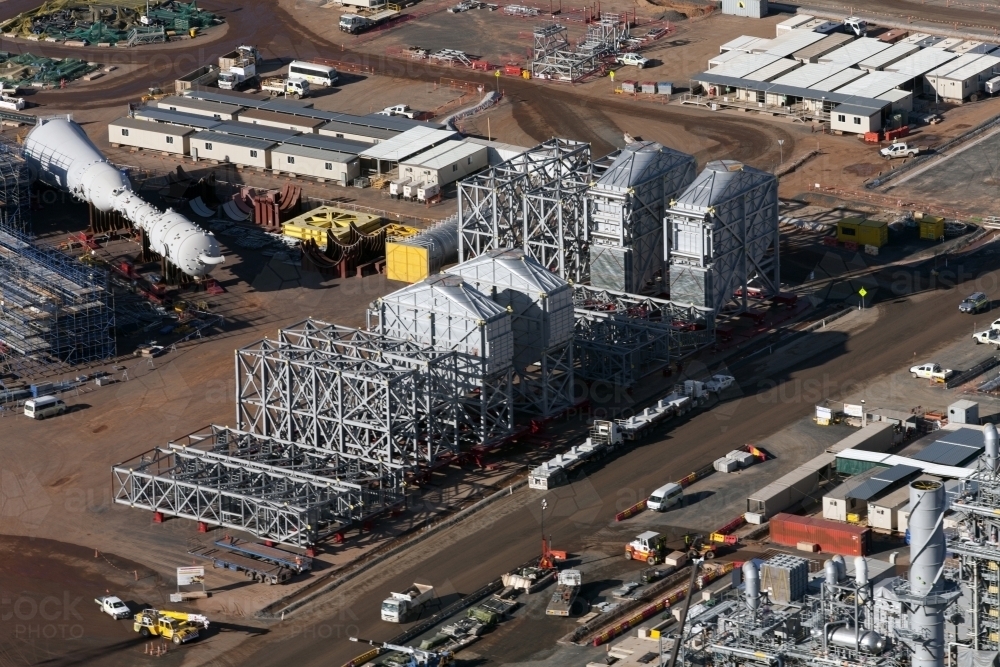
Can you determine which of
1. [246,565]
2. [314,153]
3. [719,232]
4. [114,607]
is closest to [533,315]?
[719,232]

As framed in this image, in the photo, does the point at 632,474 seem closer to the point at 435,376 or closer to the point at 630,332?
the point at 435,376

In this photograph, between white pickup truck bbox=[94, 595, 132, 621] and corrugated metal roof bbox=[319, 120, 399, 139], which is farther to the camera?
corrugated metal roof bbox=[319, 120, 399, 139]

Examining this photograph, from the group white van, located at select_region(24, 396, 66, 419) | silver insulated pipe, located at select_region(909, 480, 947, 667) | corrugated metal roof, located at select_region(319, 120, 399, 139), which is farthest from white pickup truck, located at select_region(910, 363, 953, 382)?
corrugated metal roof, located at select_region(319, 120, 399, 139)

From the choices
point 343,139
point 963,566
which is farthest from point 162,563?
point 343,139

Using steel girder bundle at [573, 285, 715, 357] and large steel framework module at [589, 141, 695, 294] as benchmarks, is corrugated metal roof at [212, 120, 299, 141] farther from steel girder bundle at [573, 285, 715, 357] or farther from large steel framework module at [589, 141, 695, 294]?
steel girder bundle at [573, 285, 715, 357]

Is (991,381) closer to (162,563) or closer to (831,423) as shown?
(831,423)

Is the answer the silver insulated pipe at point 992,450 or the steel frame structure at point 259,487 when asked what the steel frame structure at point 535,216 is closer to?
the steel frame structure at point 259,487
